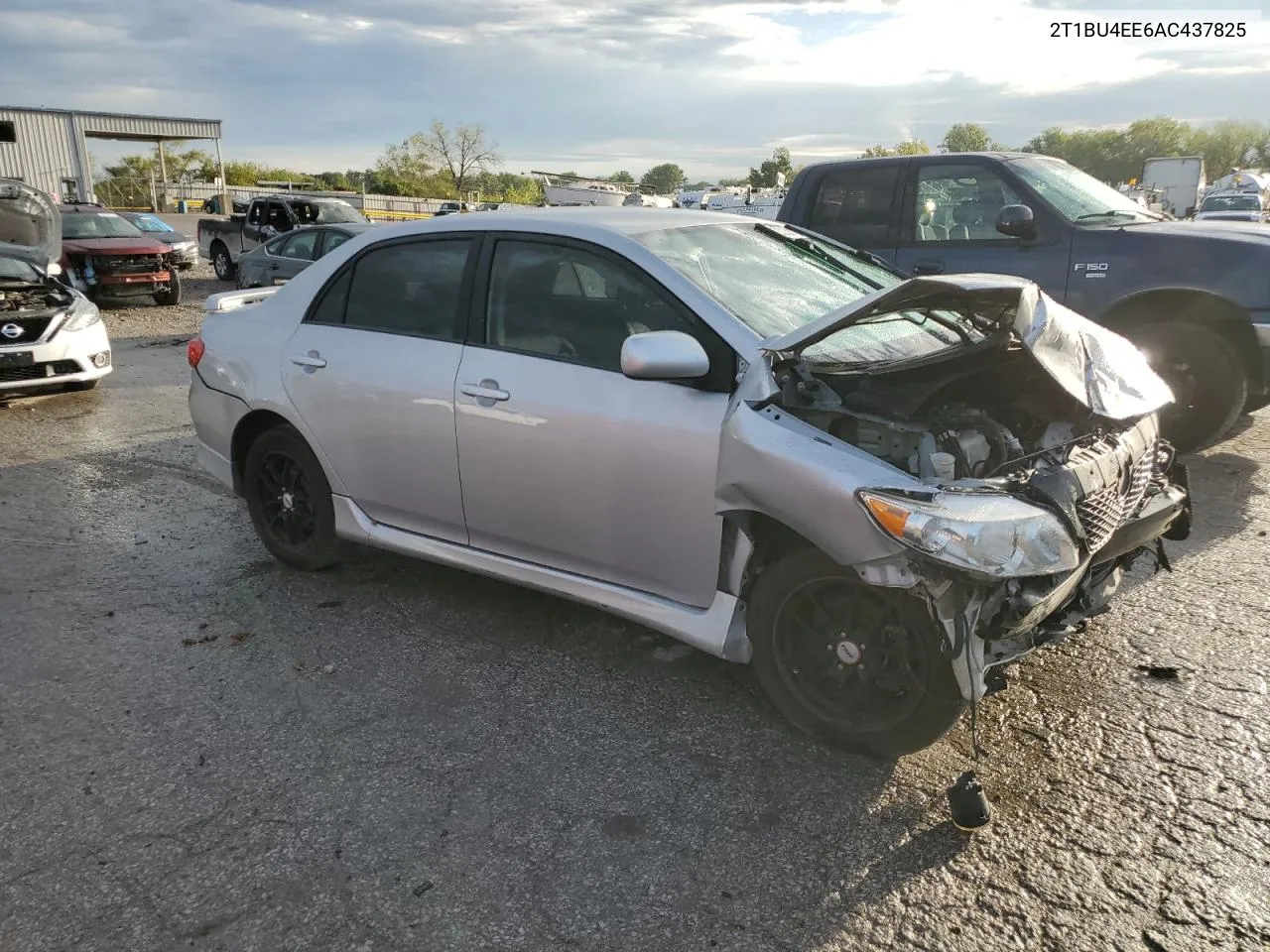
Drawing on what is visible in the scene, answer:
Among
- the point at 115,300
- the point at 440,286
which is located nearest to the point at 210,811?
the point at 440,286

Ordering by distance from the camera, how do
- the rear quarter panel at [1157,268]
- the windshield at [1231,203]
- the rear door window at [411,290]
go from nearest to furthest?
the rear door window at [411,290] → the rear quarter panel at [1157,268] → the windshield at [1231,203]

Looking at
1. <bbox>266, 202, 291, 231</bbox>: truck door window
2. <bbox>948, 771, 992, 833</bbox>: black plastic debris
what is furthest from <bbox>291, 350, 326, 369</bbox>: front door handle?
<bbox>266, 202, 291, 231</bbox>: truck door window

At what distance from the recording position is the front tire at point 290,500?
4469 millimetres

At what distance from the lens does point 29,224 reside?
976 centimetres

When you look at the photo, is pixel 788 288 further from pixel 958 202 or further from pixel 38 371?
pixel 38 371

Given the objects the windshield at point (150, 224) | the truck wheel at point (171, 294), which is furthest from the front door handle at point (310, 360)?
the windshield at point (150, 224)

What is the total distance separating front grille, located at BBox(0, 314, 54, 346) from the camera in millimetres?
8305

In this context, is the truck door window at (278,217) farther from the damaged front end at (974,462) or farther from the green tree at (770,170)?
the green tree at (770,170)

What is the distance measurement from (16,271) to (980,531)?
9756 millimetres

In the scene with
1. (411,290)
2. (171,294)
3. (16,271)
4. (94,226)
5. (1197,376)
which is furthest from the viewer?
(94,226)

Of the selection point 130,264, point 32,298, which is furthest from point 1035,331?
point 130,264

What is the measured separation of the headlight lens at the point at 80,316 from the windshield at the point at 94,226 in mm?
8198

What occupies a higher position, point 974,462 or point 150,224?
point 150,224

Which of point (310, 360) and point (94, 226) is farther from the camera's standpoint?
point (94, 226)
